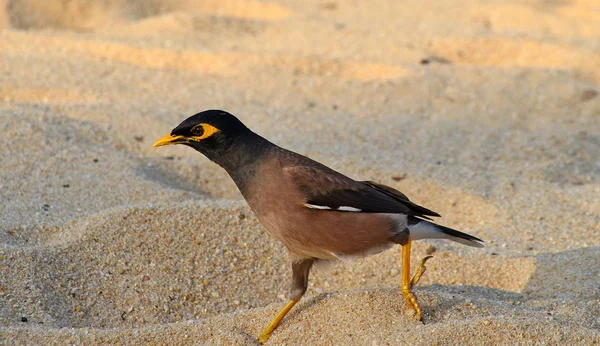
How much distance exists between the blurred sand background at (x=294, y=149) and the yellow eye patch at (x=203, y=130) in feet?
2.61

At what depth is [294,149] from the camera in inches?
225

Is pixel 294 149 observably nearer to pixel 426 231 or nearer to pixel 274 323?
pixel 426 231

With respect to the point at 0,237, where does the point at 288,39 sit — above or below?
below

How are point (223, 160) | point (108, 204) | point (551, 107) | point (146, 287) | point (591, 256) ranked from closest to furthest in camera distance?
point (223, 160) → point (146, 287) → point (591, 256) → point (108, 204) → point (551, 107)

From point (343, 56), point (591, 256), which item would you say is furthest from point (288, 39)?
point (591, 256)

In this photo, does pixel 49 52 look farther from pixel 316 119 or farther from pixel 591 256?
pixel 591 256

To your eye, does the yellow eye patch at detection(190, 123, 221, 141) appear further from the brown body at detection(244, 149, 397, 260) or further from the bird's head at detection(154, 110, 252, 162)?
the brown body at detection(244, 149, 397, 260)

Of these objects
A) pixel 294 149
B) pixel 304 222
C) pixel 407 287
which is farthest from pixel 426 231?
pixel 294 149

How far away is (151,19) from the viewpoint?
28.5ft

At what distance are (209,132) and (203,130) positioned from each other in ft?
0.09

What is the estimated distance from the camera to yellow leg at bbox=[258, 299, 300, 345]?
3.43m

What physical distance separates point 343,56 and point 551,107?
1937 mm

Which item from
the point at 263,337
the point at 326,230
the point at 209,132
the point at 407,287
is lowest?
the point at 263,337

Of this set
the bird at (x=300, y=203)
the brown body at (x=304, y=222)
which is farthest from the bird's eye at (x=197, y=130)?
the brown body at (x=304, y=222)
